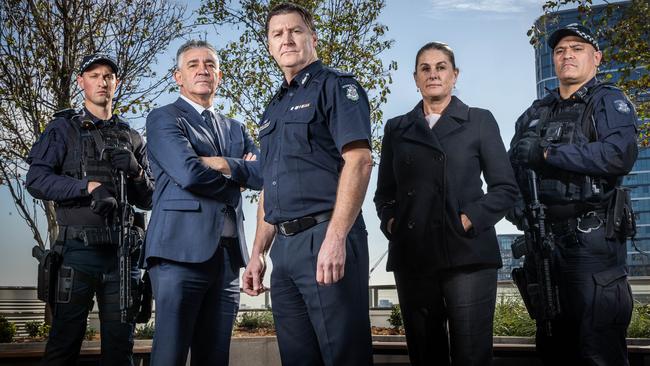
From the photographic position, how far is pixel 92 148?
503cm

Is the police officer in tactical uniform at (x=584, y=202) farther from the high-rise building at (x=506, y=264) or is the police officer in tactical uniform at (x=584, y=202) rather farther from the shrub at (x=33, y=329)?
the shrub at (x=33, y=329)

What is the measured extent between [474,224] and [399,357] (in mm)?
3395

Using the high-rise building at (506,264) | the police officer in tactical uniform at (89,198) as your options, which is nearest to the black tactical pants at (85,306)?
the police officer in tactical uniform at (89,198)

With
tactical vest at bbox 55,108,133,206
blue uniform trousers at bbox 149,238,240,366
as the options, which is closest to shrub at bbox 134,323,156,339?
tactical vest at bbox 55,108,133,206

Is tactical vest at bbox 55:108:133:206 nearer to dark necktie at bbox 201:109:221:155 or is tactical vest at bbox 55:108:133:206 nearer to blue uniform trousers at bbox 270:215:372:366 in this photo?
dark necktie at bbox 201:109:221:155

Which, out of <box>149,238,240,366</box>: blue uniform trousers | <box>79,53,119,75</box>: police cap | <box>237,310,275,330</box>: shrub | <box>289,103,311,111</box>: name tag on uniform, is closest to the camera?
<box>289,103,311,111</box>: name tag on uniform

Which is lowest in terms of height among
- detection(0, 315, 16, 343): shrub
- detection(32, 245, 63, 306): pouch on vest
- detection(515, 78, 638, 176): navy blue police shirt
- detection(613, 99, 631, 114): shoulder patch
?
detection(0, 315, 16, 343): shrub

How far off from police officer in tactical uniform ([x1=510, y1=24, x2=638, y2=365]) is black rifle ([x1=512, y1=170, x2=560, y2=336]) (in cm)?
3

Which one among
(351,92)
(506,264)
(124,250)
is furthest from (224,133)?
(506,264)

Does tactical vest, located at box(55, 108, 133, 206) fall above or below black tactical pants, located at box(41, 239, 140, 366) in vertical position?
above

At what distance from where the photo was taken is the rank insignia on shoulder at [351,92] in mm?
3152

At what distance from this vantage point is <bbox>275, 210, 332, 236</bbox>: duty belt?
309cm

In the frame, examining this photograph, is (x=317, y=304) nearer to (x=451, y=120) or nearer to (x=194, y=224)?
(x=194, y=224)

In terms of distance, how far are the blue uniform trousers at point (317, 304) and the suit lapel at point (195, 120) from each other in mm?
1308
